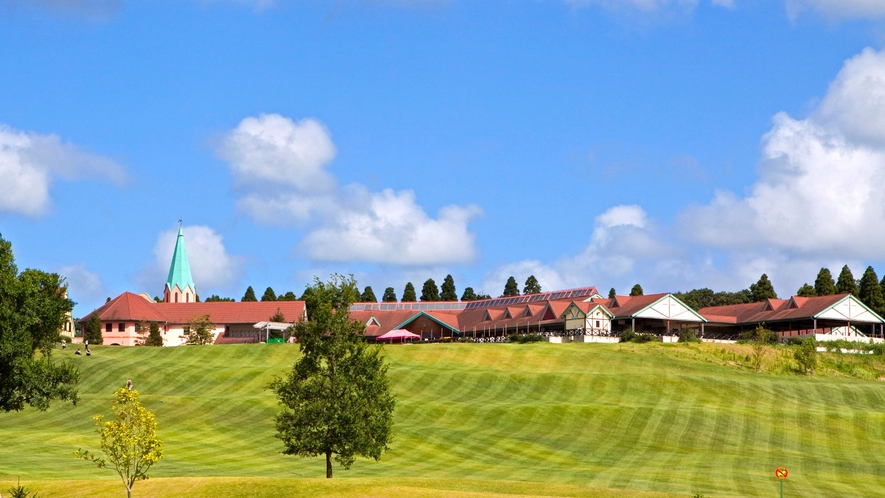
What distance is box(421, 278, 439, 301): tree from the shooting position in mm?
186000

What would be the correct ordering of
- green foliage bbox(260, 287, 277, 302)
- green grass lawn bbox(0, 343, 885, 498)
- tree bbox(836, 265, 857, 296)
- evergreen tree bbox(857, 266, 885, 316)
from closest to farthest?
green grass lawn bbox(0, 343, 885, 498)
evergreen tree bbox(857, 266, 885, 316)
tree bbox(836, 265, 857, 296)
green foliage bbox(260, 287, 277, 302)

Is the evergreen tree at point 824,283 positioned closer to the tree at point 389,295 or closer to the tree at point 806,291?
the tree at point 806,291

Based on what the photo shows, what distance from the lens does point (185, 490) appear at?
3959 centimetres

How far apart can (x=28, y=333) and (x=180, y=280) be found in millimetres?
106262

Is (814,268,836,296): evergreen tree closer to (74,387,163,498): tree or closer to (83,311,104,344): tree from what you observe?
(83,311,104,344): tree

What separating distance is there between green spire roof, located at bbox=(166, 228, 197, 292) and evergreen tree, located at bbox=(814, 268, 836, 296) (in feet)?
297

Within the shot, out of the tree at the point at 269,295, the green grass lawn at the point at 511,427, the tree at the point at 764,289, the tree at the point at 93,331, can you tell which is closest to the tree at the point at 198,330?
the tree at the point at 93,331

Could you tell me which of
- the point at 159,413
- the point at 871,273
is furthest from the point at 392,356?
the point at 871,273

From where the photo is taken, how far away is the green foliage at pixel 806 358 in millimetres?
96562

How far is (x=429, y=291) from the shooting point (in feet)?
613

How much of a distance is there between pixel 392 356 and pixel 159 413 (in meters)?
30.9

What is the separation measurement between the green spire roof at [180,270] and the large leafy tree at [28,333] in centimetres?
10316

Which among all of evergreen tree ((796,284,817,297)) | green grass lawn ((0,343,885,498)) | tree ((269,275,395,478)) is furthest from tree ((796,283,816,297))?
tree ((269,275,395,478))

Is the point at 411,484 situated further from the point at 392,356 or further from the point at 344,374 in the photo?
the point at 392,356
